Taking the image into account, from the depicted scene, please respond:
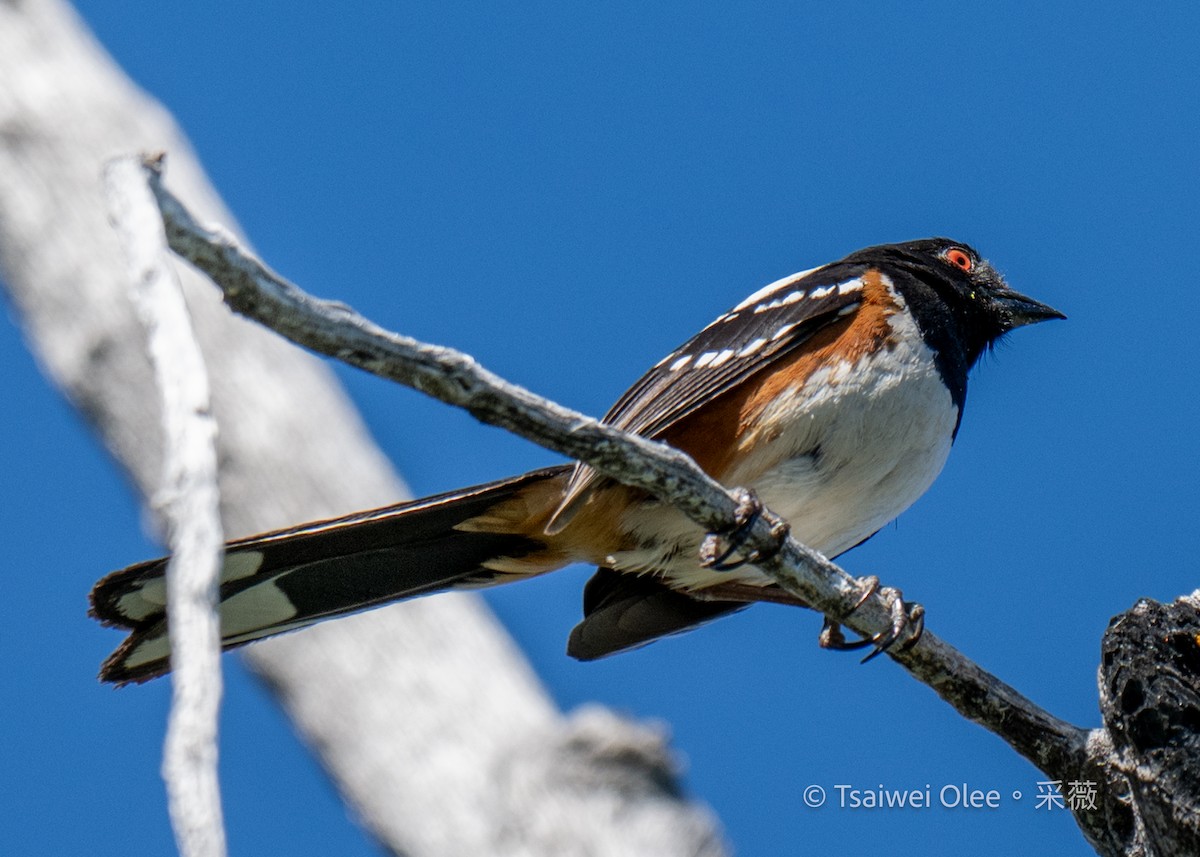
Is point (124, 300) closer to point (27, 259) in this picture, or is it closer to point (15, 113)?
point (27, 259)

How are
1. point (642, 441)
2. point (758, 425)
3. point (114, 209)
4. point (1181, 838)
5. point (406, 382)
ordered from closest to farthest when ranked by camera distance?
point (114, 209)
point (406, 382)
point (642, 441)
point (1181, 838)
point (758, 425)

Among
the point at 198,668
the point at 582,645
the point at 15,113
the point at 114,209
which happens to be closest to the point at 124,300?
the point at 15,113

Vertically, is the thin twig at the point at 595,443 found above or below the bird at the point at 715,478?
below

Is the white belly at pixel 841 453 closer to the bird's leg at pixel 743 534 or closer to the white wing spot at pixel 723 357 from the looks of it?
the white wing spot at pixel 723 357

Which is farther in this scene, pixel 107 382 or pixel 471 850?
pixel 107 382

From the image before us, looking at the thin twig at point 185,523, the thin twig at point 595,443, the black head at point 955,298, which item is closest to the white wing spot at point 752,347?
the black head at point 955,298

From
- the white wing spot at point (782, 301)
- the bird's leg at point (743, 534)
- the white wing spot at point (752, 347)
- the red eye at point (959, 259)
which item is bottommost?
the bird's leg at point (743, 534)
